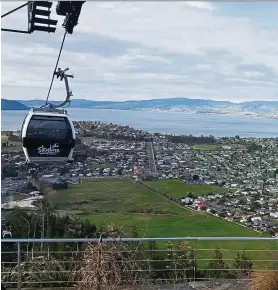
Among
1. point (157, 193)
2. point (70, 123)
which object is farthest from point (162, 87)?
point (70, 123)

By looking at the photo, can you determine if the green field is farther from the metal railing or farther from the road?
the metal railing

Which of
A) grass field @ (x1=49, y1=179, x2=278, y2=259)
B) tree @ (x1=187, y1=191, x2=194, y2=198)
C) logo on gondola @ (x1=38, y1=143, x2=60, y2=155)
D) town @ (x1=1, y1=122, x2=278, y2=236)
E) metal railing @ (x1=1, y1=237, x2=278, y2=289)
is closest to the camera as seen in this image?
metal railing @ (x1=1, y1=237, x2=278, y2=289)

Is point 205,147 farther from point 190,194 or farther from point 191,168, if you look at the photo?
point 190,194

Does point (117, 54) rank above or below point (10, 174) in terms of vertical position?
above

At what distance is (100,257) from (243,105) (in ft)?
30.8

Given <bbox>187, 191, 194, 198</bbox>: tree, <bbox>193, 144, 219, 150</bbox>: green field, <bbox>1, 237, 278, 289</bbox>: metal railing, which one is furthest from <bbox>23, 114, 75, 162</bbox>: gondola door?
<bbox>193, 144, 219, 150</bbox>: green field

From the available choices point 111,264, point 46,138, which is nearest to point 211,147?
point 46,138

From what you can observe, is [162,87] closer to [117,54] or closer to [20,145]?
[117,54]

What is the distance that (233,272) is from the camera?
3.54 metres

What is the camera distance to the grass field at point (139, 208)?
8039mm

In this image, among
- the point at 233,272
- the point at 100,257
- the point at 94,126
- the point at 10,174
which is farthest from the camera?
the point at 94,126

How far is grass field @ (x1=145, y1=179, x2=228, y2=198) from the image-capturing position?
10.6 metres

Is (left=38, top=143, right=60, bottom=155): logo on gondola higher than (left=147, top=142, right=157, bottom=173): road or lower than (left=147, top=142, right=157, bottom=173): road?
higher

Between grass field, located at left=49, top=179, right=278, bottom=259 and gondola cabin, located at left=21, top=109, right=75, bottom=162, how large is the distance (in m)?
3.36
